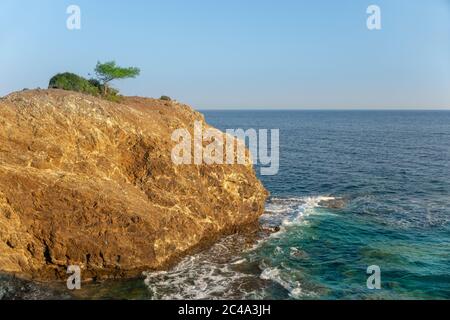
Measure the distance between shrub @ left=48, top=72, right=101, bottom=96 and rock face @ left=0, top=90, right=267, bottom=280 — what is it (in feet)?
20.3

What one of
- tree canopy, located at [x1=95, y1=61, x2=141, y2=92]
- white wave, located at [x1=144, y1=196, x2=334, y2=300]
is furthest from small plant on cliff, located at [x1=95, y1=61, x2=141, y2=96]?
white wave, located at [x1=144, y1=196, x2=334, y2=300]

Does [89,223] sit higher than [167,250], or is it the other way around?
[89,223]

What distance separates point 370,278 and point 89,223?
23.5 m

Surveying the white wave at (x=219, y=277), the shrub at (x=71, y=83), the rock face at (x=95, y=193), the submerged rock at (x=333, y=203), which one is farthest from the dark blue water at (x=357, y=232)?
the shrub at (x=71, y=83)

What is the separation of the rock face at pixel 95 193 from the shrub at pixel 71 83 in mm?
6182

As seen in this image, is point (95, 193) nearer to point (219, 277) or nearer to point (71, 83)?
point (219, 277)

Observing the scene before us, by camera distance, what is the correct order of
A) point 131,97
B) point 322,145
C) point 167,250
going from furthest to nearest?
1. point 322,145
2. point 131,97
3. point 167,250

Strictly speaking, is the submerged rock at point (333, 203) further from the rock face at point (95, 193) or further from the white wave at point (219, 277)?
the rock face at point (95, 193)

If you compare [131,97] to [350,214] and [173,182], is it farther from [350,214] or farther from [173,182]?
[350,214]

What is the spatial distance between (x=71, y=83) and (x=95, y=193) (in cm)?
1846

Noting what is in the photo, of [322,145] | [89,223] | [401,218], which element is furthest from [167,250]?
[322,145]

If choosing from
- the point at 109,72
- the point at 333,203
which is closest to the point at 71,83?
the point at 109,72

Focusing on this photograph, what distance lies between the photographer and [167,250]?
36.7m

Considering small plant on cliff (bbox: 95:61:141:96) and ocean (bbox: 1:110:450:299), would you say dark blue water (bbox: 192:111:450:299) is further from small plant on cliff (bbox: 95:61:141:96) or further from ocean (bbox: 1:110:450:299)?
small plant on cliff (bbox: 95:61:141:96)
